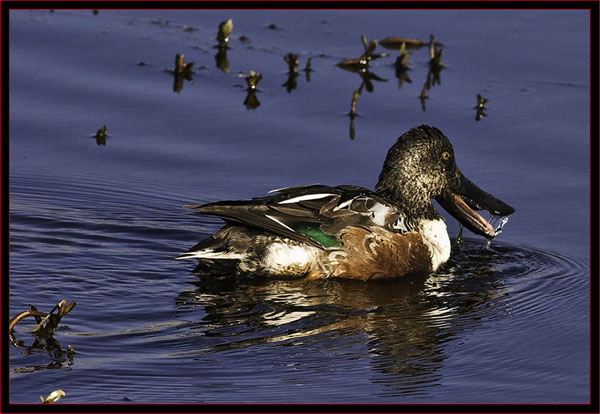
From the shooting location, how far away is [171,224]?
9.02 metres

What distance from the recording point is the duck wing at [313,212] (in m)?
8.03

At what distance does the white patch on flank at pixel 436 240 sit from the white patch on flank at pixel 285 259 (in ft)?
3.26

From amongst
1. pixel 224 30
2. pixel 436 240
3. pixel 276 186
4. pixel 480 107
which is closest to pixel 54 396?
pixel 436 240

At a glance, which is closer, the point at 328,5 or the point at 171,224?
the point at 171,224

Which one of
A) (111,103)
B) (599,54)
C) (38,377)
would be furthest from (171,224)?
(599,54)

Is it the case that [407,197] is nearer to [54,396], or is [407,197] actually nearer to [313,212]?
[313,212]

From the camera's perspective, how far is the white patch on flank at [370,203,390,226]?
8.43 m

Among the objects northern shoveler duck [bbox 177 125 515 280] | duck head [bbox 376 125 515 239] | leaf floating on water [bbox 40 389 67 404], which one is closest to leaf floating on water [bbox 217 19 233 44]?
duck head [bbox 376 125 515 239]

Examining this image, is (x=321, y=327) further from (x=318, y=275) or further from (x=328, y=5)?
(x=328, y=5)

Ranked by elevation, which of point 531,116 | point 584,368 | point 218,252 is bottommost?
point 584,368

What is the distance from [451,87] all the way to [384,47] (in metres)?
1.11

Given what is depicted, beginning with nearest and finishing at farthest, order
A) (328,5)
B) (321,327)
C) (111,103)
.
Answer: (321,327)
(111,103)
(328,5)

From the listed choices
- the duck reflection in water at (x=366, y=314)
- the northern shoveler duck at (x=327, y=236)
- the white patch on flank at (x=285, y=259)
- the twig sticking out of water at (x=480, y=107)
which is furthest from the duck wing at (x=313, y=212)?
the twig sticking out of water at (x=480, y=107)

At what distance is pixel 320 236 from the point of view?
8266 mm
